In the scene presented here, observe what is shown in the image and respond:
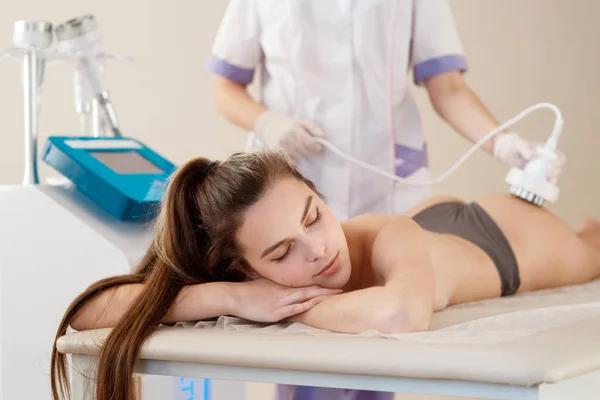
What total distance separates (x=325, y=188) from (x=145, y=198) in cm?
48

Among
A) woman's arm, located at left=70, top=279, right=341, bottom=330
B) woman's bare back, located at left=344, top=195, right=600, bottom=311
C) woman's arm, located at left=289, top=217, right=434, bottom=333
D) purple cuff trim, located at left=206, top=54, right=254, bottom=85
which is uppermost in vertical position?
purple cuff trim, located at left=206, top=54, right=254, bottom=85

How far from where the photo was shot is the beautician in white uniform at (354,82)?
200 centimetres

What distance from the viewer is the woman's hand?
4.22 ft

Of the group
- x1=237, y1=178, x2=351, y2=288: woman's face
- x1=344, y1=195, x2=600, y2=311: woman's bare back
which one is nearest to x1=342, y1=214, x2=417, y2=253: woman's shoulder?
x1=344, y1=195, x2=600, y2=311: woman's bare back

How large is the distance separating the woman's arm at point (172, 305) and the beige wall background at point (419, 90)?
1.78m

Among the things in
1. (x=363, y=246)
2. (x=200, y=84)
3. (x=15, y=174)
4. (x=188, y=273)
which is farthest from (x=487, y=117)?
(x=15, y=174)

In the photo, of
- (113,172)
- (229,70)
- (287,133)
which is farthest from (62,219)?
(229,70)

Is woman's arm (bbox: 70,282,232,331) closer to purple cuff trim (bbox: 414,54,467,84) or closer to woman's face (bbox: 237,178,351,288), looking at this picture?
woman's face (bbox: 237,178,351,288)

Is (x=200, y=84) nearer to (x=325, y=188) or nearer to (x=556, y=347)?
(x=325, y=188)

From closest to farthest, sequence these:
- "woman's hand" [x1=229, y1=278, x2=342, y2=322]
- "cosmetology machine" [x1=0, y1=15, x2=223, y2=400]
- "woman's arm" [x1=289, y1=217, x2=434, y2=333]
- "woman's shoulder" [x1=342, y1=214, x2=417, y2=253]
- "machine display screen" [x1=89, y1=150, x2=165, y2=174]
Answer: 1. "woman's arm" [x1=289, y1=217, x2=434, y2=333]
2. "woman's hand" [x1=229, y1=278, x2=342, y2=322]
3. "woman's shoulder" [x1=342, y1=214, x2=417, y2=253]
4. "cosmetology machine" [x1=0, y1=15, x2=223, y2=400]
5. "machine display screen" [x1=89, y1=150, x2=165, y2=174]

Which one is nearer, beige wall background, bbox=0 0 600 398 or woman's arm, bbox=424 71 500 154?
woman's arm, bbox=424 71 500 154

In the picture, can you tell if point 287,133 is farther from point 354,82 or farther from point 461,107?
point 461,107

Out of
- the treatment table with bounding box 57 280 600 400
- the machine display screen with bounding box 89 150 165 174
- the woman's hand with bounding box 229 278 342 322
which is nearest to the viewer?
the treatment table with bounding box 57 280 600 400

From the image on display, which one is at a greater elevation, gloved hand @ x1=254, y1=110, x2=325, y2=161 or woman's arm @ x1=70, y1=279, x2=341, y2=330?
gloved hand @ x1=254, y1=110, x2=325, y2=161
